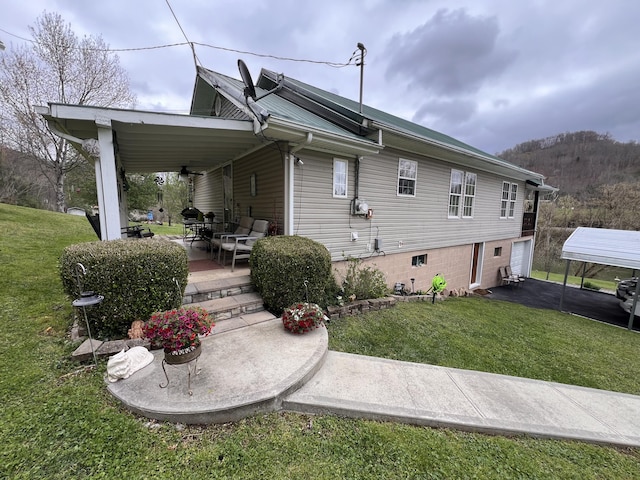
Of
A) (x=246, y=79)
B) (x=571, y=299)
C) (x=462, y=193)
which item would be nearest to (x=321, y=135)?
(x=246, y=79)

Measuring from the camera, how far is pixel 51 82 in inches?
547

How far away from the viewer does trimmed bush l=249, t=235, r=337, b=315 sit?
13.5 feet

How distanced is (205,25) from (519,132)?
203 feet

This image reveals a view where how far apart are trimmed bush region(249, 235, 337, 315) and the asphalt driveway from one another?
9.02 m

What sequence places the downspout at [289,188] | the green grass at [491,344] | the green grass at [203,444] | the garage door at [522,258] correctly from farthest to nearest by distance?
the garage door at [522,258] < the downspout at [289,188] < the green grass at [491,344] < the green grass at [203,444]

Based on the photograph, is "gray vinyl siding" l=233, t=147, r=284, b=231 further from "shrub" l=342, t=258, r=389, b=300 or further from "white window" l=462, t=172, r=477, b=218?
"white window" l=462, t=172, r=477, b=218

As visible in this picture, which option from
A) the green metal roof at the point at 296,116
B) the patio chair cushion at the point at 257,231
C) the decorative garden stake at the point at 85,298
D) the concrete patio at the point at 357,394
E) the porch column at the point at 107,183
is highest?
the green metal roof at the point at 296,116

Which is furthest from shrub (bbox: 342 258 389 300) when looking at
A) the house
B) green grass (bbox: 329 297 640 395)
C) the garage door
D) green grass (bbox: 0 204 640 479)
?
the garage door

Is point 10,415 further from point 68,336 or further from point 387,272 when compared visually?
point 387,272

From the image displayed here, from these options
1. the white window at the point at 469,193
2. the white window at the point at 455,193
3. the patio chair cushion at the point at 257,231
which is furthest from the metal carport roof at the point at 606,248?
the patio chair cushion at the point at 257,231

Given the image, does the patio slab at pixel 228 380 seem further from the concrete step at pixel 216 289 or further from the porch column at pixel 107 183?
the porch column at pixel 107 183

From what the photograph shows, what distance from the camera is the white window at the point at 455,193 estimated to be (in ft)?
29.7

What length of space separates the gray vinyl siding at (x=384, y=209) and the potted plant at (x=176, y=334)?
3.30 meters

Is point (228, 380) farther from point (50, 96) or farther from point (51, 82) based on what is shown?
point (51, 82)
